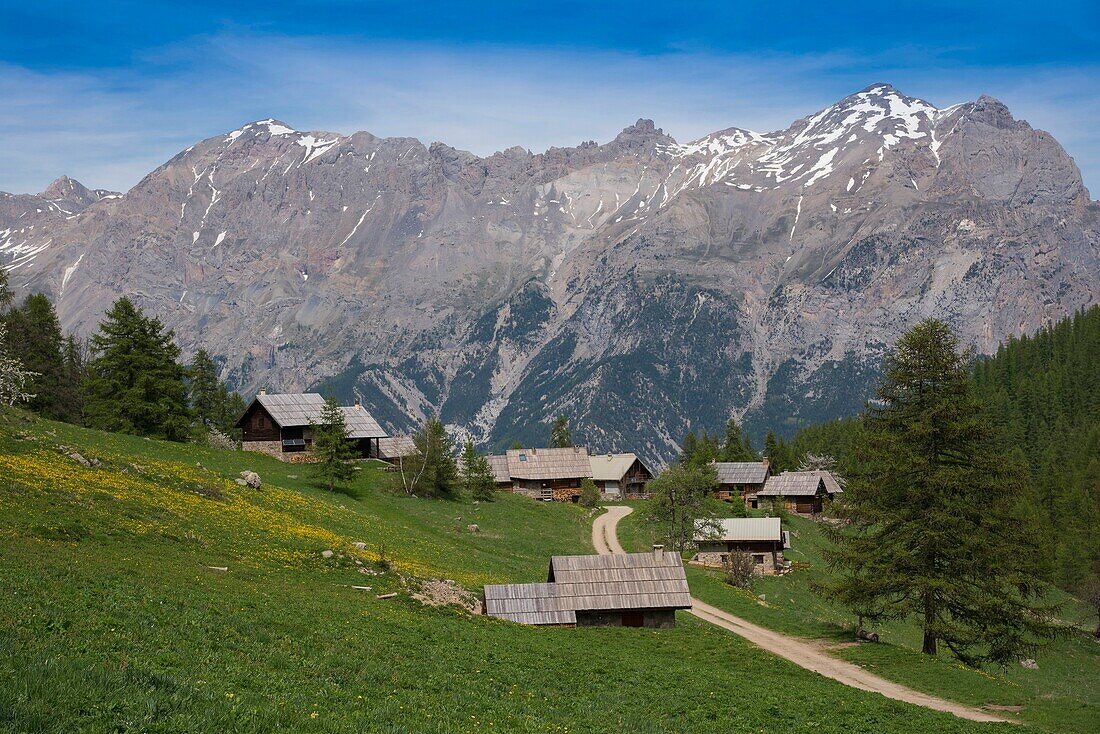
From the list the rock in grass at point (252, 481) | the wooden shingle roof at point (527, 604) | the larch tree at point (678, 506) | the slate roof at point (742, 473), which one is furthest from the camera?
the slate roof at point (742, 473)

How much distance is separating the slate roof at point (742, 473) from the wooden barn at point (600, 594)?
85.6 m

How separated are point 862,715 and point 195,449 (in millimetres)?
55130

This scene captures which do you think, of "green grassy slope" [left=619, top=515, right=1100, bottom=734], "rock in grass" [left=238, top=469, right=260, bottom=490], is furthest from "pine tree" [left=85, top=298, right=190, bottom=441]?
"green grassy slope" [left=619, top=515, right=1100, bottom=734]

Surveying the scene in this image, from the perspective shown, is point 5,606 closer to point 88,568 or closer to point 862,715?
point 88,568

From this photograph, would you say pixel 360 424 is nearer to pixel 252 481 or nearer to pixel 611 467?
pixel 252 481

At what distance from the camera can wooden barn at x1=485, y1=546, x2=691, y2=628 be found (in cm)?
4203

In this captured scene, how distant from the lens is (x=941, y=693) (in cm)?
3581

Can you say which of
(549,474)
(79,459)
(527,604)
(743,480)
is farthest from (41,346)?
(743,480)

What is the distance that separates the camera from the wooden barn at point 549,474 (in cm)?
11412

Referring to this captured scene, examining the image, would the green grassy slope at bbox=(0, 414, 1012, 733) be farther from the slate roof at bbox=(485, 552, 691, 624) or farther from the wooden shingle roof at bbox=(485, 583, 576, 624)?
the slate roof at bbox=(485, 552, 691, 624)

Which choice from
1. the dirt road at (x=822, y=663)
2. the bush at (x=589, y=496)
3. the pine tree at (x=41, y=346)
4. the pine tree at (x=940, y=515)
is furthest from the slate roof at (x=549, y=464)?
the pine tree at (x=940, y=515)

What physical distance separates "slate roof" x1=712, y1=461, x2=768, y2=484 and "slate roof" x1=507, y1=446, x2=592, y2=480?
2325cm

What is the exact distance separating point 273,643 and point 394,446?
253 feet

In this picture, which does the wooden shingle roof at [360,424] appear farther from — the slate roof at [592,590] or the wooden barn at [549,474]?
the slate roof at [592,590]
